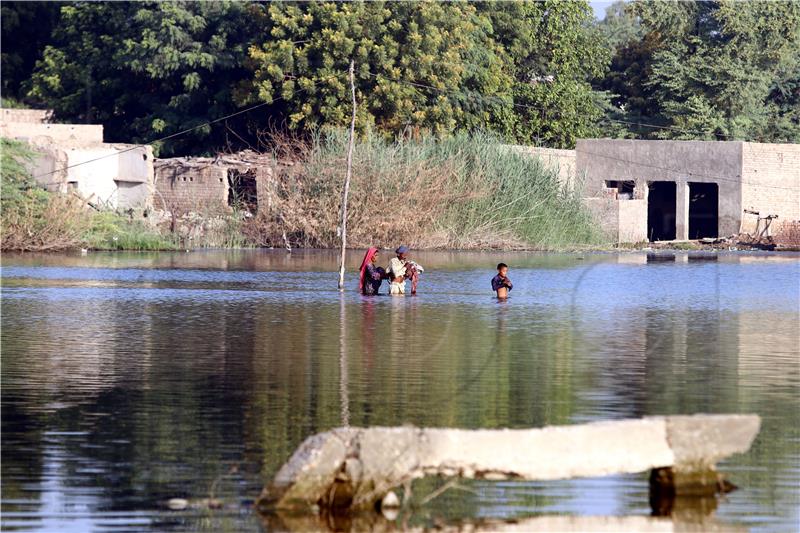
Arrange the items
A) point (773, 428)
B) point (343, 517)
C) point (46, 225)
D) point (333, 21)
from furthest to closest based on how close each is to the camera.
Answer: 1. point (333, 21)
2. point (46, 225)
3. point (773, 428)
4. point (343, 517)

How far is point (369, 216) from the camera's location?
142 feet

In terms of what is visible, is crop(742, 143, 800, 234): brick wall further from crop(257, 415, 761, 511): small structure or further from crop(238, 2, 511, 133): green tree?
crop(257, 415, 761, 511): small structure

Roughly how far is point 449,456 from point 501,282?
52.0 feet

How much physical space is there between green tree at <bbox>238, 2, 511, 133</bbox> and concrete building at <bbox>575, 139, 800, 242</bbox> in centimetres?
565

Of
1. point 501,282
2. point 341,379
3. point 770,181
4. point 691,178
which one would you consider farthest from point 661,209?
point 341,379

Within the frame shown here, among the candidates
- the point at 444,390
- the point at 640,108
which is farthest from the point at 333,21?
the point at 444,390

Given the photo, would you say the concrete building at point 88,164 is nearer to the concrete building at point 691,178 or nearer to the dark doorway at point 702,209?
the concrete building at point 691,178

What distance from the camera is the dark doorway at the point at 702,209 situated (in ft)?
176

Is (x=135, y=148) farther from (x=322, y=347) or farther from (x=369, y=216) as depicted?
(x=322, y=347)

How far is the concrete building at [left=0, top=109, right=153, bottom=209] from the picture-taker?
41531 millimetres

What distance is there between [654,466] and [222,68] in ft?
137

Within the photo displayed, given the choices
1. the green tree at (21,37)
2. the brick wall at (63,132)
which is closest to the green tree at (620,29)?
the green tree at (21,37)

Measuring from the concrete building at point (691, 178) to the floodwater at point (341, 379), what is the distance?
18657mm

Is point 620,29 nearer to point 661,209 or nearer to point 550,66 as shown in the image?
point 550,66
